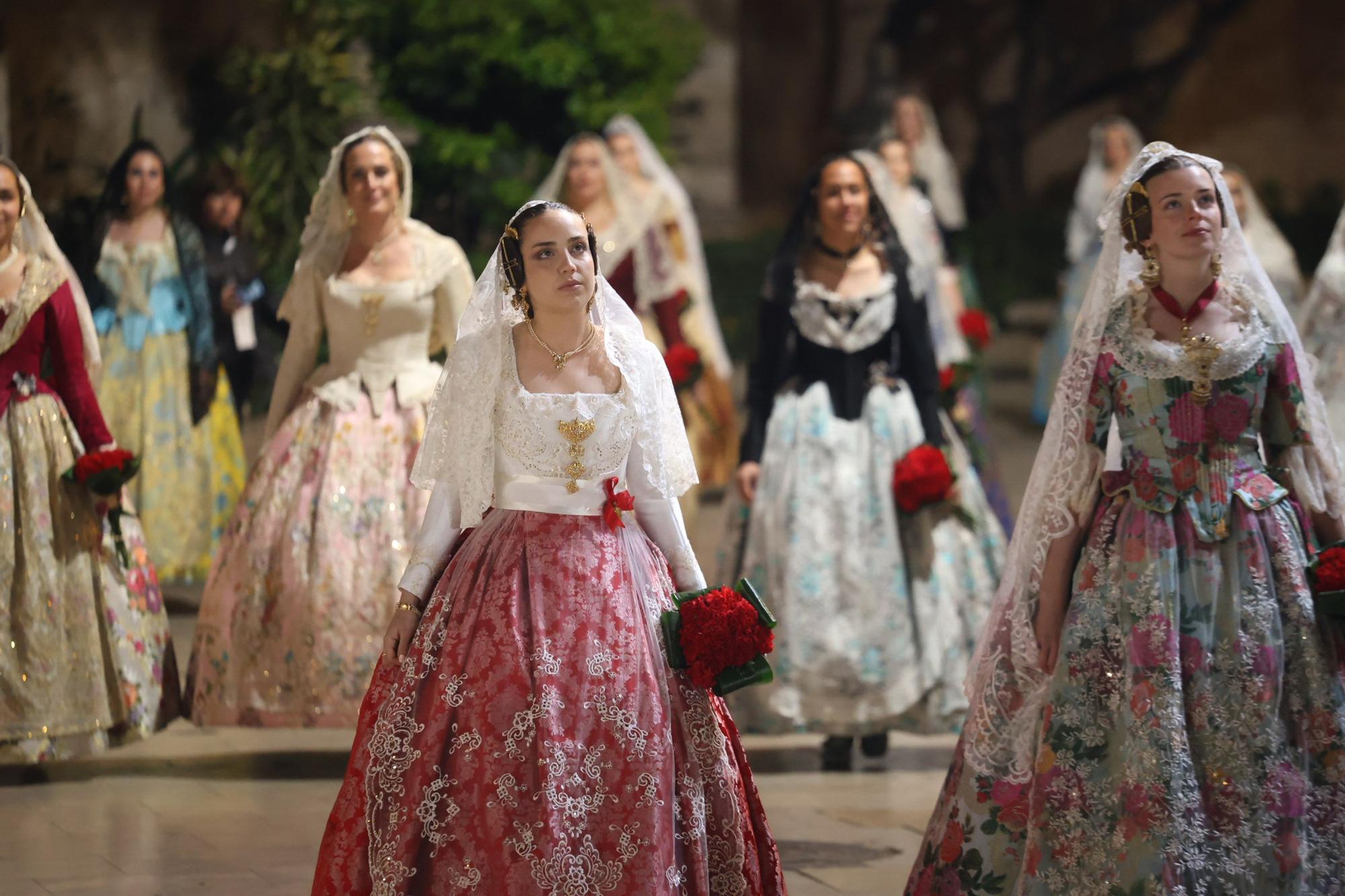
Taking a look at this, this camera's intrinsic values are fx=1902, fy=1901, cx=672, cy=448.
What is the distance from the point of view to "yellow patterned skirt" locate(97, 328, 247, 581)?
28.4 feet

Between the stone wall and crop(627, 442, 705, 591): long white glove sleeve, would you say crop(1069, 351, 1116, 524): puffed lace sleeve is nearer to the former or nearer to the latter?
crop(627, 442, 705, 591): long white glove sleeve

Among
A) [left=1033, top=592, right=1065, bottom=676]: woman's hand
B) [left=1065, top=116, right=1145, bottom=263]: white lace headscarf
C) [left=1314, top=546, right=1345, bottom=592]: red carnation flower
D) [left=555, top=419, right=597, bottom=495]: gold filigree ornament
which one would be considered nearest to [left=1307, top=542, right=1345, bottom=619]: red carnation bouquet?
[left=1314, top=546, right=1345, bottom=592]: red carnation flower

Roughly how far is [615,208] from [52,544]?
12.1 feet

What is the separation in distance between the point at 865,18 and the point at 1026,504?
659 inches

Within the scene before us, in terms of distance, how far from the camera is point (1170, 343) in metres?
4.33

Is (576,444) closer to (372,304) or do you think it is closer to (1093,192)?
(372,304)

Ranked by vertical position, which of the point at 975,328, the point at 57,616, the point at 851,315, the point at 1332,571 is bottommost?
the point at 57,616

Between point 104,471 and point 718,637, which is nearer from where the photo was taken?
point 718,637

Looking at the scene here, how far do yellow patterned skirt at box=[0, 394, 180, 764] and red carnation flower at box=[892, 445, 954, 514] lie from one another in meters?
2.53

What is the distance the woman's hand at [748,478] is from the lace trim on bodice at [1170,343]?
7.24 feet

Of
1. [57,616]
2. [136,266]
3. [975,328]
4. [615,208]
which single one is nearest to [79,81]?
[136,266]

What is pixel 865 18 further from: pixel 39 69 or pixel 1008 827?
pixel 1008 827

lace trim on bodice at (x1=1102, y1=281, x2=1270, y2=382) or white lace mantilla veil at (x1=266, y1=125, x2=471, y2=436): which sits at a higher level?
white lace mantilla veil at (x1=266, y1=125, x2=471, y2=436)

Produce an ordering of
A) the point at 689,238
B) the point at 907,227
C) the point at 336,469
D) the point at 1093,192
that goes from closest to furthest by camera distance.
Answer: the point at 336,469, the point at 907,227, the point at 689,238, the point at 1093,192
